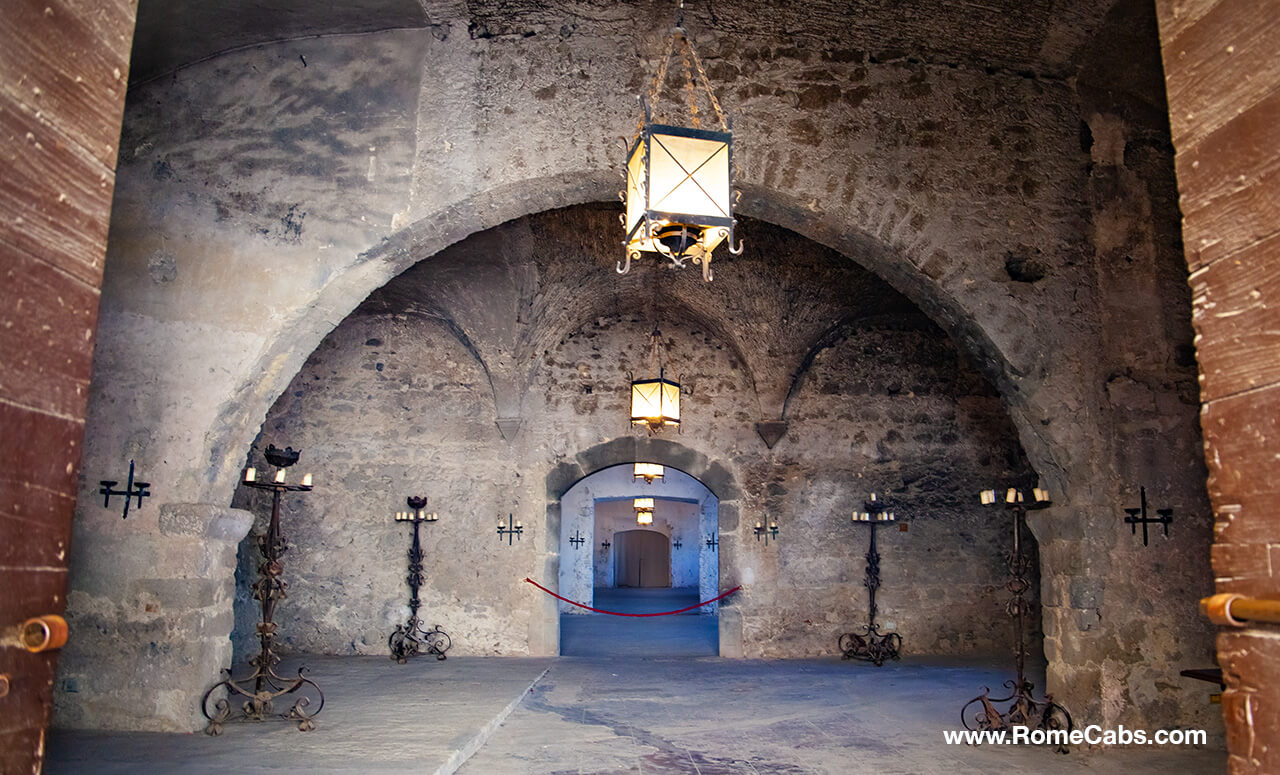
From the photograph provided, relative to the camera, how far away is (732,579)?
27.7ft

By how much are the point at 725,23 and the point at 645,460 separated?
4722 millimetres

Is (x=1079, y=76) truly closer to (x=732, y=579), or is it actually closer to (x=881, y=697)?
(x=881, y=697)

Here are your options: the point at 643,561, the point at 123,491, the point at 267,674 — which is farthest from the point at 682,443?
the point at 643,561

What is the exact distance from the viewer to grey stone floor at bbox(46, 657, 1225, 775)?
13.3ft

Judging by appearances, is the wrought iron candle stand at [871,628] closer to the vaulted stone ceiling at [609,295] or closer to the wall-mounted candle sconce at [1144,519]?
the vaulted stone ceiling at [609,295]

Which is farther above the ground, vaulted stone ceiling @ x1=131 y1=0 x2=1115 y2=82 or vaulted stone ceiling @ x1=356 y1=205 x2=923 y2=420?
vaulted stone ceiling @ x1=131 y1=0 x2=1115 y2=82

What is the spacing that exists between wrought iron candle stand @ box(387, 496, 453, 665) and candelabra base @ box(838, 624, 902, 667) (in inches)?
151

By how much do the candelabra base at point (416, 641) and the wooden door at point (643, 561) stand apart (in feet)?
43.7

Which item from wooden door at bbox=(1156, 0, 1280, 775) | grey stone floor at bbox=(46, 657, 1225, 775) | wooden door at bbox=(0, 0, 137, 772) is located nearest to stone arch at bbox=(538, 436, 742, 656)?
grey stone floor at bbox=(46, 657, 1225, 775)

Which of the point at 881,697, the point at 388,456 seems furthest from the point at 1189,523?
the point at 388,456

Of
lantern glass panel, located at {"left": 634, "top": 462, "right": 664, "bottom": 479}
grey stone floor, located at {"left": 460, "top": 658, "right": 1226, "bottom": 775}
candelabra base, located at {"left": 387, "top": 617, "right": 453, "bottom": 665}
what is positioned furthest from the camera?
lantern glass panel, located at {"left": 634, "top": 462, "right": 664, "bottom": 479}

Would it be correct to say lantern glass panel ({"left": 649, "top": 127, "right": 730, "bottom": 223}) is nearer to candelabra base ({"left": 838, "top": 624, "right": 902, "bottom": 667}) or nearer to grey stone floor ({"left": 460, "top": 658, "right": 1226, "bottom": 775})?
grey stone floor ({"left": 460, "top": 658, "right": 1226, "bottom": 775})

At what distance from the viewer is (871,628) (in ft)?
26.7

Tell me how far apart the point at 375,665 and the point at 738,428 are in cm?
410
